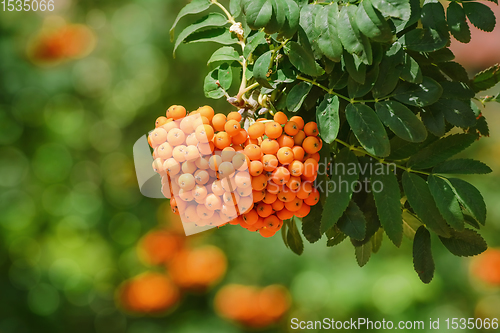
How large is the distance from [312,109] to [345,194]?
0.40 ft

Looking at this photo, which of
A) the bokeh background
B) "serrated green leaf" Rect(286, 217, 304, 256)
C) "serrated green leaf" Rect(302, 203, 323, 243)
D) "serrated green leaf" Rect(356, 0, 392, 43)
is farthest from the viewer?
the bokeh background

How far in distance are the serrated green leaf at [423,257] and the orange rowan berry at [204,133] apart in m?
0.31

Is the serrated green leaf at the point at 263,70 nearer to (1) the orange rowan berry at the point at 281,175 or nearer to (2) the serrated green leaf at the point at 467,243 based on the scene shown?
(1) the orange rowan berry at the point at 281,175

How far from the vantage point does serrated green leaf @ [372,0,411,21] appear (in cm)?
37

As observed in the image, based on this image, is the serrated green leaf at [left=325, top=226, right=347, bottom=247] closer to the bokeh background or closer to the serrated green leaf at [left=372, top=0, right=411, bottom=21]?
the serrated green leaf at [left=372, top=0, right=411, bottom=21]

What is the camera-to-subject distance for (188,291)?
150 centimetres

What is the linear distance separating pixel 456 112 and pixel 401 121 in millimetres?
78

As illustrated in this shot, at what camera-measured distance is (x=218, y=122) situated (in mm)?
421

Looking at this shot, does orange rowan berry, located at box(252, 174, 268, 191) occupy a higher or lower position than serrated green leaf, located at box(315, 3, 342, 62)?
lower

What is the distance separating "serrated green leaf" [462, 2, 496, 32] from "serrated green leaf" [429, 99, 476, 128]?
9 centimetres

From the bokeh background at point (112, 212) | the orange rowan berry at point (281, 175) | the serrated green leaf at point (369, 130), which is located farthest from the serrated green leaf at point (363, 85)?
the bokeh background at point (112, 212)

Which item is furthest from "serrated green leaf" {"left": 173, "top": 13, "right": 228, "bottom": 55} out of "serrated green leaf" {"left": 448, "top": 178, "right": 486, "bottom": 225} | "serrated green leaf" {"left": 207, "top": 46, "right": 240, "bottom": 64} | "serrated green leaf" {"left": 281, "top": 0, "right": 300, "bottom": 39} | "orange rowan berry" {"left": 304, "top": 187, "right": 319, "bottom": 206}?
"serrated green leaf" {"left": 448, "top": 178, "right": 486, "bottom": 225}

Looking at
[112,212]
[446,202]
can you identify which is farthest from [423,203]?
[112,212]

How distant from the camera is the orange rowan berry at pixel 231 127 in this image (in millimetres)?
413
